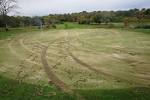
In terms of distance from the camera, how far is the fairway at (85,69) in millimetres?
12141

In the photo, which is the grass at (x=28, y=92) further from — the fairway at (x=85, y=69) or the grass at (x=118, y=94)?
the grass at (x=118, y=94)

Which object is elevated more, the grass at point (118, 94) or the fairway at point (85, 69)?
the fairway at point (85, 69)

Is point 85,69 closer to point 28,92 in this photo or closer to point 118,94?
point 118,94

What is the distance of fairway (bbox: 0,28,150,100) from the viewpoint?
12.1 meters

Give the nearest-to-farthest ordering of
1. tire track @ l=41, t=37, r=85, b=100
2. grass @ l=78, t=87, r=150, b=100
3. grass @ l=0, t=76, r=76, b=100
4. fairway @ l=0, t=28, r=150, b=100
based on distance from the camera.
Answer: grass @ l=78, t=87, r=150, b=100 < grass @ l=0, t=76, r=76, b=100 < tire track @ l=41, t=37, r=85, b=100 < fairway @ l=0, t=28, r=150, b=100

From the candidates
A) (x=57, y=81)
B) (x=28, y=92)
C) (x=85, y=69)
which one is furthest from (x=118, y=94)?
(x=85, y=69)

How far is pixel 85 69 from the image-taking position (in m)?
16.0

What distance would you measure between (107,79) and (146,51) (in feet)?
27.8

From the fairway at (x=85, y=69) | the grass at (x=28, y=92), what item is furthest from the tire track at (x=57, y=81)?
the grass at (x=28, y=92)

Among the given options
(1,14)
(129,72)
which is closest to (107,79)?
(129,72)

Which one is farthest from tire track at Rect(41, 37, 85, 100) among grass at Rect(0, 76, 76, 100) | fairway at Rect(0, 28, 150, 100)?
grass at Rect(0, 76, 76, 100)

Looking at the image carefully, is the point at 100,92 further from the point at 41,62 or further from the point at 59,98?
the point at 41,62

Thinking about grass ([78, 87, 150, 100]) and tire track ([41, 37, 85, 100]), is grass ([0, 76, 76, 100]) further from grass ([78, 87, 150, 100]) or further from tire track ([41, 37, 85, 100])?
grass ([78, 87, 150, 100])

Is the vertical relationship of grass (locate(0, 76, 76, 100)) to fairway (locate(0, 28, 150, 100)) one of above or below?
below
